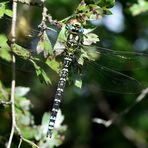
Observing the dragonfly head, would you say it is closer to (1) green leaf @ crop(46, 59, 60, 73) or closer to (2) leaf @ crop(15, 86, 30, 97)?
(1) green leaf @ crop(46, 59, 60, 73)

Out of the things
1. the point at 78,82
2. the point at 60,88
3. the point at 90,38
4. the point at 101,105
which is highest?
the point at 90,38

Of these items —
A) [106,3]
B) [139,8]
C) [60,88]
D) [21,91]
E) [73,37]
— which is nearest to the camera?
[106,3]

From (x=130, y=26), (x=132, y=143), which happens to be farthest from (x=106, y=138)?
(x=130, y=26)

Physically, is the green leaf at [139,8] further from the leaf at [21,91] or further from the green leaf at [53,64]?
the green leaf at [53,64]

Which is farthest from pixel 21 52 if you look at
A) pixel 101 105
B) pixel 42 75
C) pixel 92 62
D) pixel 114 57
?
pixel 101 105

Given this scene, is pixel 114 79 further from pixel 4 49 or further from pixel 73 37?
pixel 4 49

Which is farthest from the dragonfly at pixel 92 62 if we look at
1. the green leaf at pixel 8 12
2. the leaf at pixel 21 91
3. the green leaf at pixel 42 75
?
the leaf at pixel 21 91

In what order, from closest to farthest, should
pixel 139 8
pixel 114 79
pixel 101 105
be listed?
pixel 114 79, pixel 139 8, pixel 101 105
